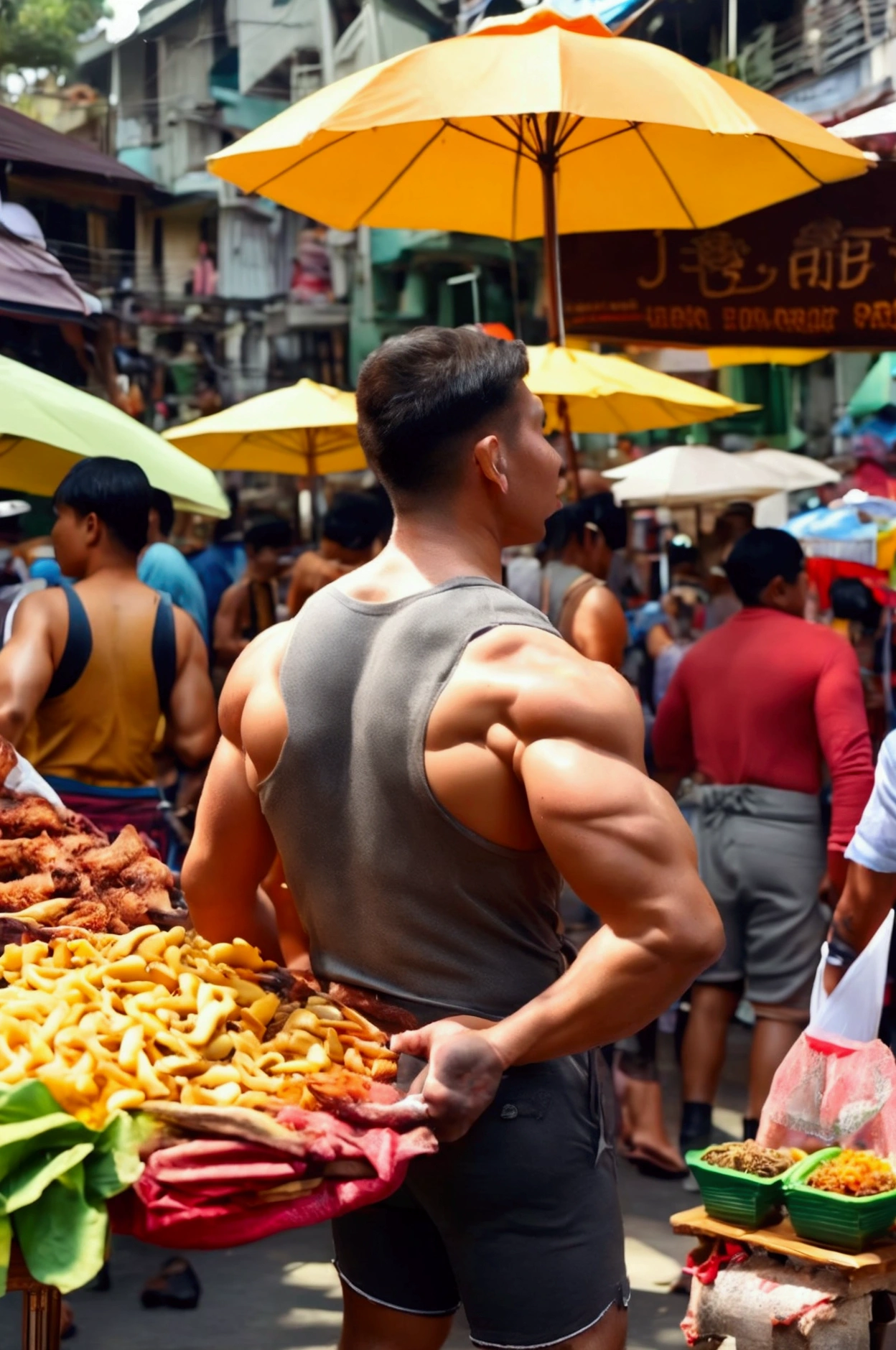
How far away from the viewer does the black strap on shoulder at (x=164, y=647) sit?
16.0 feet

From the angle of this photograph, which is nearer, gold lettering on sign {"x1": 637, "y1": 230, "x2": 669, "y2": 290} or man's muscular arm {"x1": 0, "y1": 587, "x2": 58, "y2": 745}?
man's muscular arm {"x1": 0, "y1": 587, "x2": 58, "y2": 745}

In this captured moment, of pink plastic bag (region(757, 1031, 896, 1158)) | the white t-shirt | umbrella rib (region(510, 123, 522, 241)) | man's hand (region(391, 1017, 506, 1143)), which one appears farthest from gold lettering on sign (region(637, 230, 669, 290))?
man's hand (region(391, 1017, 506, 1143))

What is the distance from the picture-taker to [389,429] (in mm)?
2521

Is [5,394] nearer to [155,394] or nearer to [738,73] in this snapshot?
[738,73]

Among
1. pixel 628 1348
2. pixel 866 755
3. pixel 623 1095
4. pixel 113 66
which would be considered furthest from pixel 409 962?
pixel 113 66

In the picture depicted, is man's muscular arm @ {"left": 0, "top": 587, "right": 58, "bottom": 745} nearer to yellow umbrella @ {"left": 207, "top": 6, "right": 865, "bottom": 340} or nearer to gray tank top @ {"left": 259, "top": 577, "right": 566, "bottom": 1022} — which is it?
yellow umbrella @ {"left": 207, "top": 6, "right": 865, "bottom": 340}

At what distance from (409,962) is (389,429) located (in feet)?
2.70

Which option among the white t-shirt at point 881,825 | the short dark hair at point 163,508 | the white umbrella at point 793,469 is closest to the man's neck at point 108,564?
the short dark hair at point 163,508

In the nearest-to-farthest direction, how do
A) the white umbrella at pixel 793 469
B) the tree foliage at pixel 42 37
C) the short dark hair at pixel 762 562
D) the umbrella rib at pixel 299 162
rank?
the short dark hair at pixel 762 562 < the umbrella rib at pixel 299 162 < the white umbrella at pixel 793 469 < the tree foliage at pixel 42 37

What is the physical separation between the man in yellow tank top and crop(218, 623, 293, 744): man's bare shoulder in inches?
77.8

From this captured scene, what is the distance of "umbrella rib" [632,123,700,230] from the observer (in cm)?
605

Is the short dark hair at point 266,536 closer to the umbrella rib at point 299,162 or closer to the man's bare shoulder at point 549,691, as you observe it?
the umbrella rib at point 299,162

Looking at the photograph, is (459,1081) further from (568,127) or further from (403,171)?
(403,171)

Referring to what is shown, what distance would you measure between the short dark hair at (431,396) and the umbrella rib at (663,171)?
12.5 feet
